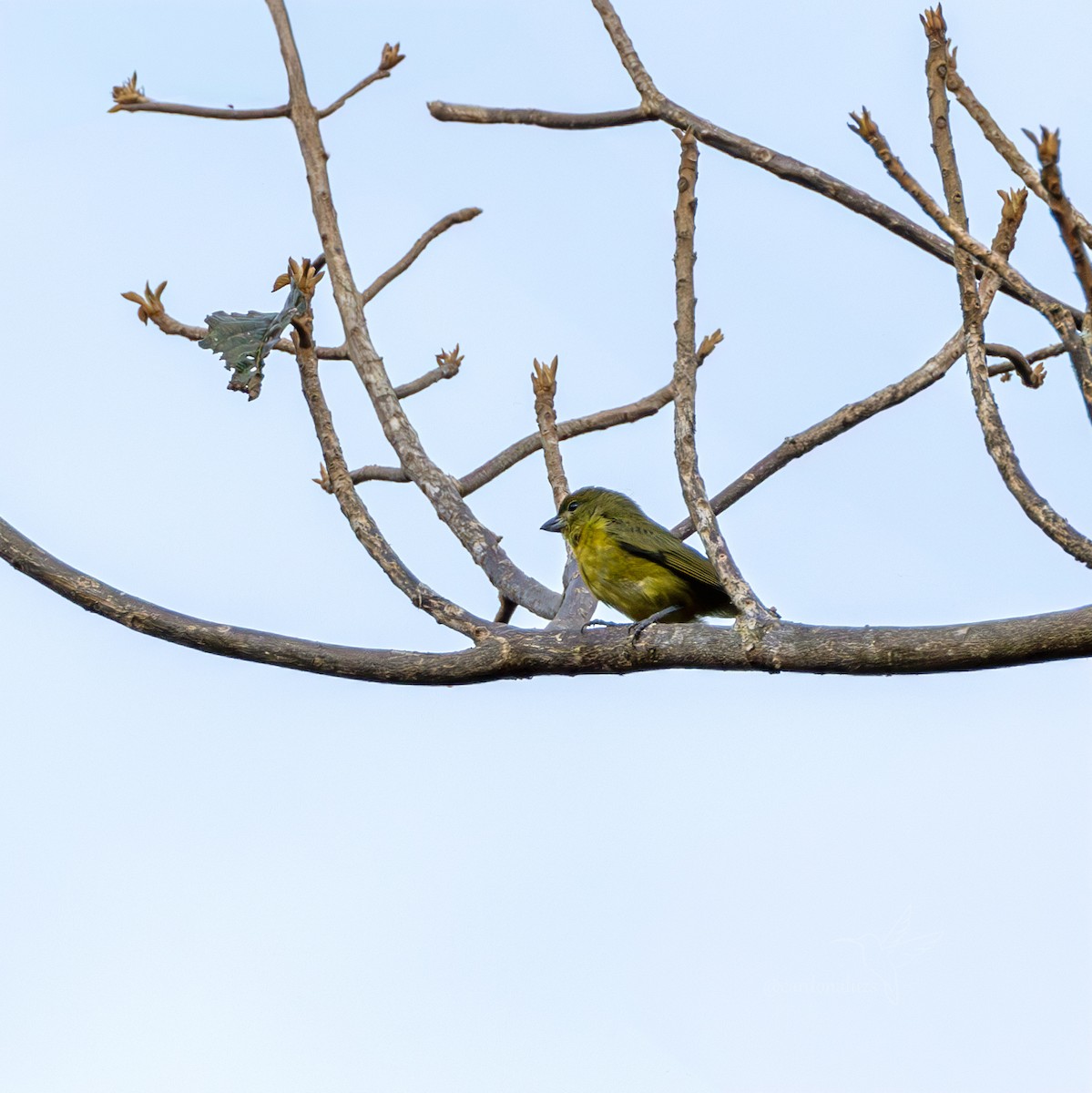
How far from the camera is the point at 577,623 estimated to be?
17.4ft

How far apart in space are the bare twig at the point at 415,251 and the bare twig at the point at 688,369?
2050 mm

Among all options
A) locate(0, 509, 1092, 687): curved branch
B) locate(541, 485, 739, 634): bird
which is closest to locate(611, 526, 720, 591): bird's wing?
locate(541, 485, 739, 634): bird

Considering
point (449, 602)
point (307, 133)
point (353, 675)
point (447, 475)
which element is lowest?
point (353, 675)

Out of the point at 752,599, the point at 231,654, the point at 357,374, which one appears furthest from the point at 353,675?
the point at 357,374

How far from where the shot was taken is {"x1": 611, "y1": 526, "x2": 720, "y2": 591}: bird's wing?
6.12 metres

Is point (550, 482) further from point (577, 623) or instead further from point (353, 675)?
point (353, 675)

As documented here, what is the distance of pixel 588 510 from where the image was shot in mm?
6750

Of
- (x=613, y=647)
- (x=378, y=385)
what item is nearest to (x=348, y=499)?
(x=378, y=385)

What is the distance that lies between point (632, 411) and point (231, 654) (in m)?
3.13

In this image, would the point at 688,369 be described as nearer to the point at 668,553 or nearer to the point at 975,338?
the point at 975,338

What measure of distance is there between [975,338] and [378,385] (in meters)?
2.47

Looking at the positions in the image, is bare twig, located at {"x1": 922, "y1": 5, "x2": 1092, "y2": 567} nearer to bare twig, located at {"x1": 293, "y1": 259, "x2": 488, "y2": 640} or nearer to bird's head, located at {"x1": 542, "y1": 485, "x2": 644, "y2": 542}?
bare twig, located at {"x1": 293, "y1": 259, "x2": 488, "y2": 640}

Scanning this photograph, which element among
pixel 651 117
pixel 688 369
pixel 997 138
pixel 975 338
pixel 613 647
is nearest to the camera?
pixel 997 138

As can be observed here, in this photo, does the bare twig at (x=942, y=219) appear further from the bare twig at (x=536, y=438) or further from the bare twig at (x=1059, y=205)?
the bare twig at (x=536, y=438)
